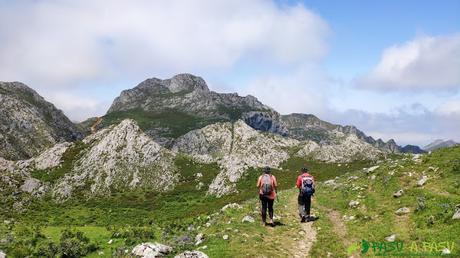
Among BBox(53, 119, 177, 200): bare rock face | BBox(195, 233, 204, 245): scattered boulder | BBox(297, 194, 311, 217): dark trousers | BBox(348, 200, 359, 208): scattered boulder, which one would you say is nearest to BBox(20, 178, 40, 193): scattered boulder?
BBox(53, 119, 177, 200): bare rock face

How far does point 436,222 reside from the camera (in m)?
22.6

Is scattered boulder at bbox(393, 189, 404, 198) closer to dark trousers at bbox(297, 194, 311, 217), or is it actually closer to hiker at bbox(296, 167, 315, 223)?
hiker at bbox(296, 167, 315, 223)

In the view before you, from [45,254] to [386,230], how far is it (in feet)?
65.3

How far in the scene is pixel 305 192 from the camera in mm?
27812

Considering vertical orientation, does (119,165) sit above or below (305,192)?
above

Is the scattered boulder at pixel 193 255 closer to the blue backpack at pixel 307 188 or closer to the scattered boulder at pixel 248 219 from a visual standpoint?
the scattered boulder at pixel 248 219

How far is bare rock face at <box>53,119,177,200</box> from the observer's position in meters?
110

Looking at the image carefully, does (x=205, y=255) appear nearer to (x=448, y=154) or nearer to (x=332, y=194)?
(x=332, y=194)

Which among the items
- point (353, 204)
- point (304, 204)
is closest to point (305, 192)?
point (304, 204)

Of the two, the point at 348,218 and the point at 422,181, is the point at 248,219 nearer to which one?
the point at 348,218

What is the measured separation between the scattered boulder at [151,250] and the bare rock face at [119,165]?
87635 millimetres

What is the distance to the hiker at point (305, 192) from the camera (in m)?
27.8

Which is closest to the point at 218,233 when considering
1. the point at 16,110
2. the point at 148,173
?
the point at 148,173

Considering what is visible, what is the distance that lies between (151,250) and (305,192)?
11.3 meters
